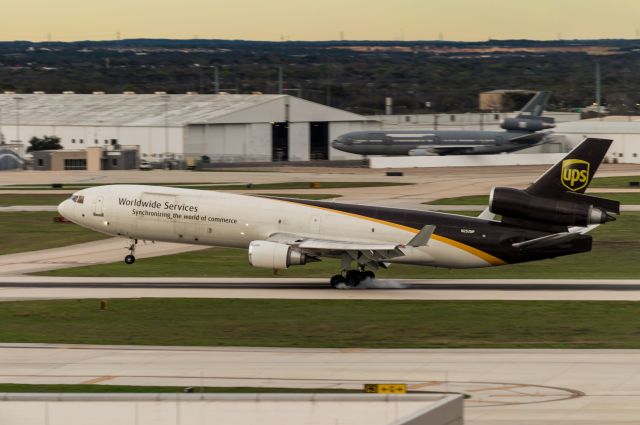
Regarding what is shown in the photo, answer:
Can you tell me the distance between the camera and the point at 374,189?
393ft

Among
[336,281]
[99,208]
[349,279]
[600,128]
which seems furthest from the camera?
[600,128]

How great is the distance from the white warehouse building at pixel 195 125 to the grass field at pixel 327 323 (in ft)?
373

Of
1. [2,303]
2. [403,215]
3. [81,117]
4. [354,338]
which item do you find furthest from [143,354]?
[81,117]

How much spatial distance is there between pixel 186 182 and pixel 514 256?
72911 millimetres

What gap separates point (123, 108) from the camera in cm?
18375

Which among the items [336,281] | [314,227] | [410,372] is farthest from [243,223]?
[410,372]

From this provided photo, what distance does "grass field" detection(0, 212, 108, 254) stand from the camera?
7956 centimetres

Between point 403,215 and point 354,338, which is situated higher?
point 403,215

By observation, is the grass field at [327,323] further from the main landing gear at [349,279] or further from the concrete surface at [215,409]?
the concrete surface at [215,409]

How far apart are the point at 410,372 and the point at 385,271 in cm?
2771

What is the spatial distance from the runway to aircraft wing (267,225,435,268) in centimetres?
168

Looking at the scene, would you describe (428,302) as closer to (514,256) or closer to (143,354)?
(514,256)

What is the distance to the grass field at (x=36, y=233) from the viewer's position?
79.6 metres

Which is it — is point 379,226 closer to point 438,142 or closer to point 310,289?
point 310,289
